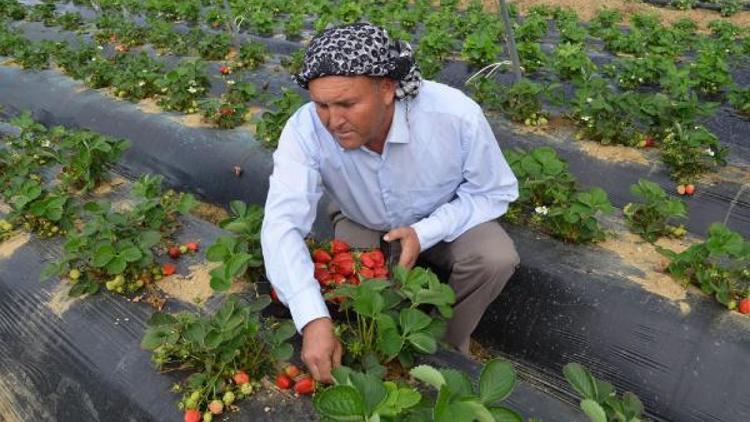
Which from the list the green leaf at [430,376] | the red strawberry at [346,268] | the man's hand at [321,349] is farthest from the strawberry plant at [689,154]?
the green leaf at [430,376]

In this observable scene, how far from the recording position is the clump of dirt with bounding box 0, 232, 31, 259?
321 centimetres

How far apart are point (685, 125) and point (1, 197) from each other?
468cm

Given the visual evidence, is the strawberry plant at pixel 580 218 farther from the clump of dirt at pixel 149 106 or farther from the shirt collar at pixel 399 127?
the clump of dirt at pixel 149 106

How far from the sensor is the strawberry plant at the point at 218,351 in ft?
6.67

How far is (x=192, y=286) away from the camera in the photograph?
2814 mm

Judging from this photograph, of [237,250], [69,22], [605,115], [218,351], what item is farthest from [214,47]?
A: [218,351]

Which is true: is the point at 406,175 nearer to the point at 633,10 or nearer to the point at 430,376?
the point at 430,376

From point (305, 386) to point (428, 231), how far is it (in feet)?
2.90

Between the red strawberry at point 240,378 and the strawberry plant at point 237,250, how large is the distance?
36 cm

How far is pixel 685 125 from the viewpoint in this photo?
3955mm

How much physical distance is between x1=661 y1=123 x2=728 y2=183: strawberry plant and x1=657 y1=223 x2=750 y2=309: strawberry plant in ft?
3.59

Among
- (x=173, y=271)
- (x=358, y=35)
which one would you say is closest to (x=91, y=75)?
(x=173, y=271)

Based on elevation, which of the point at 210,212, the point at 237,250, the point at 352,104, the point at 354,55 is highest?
the point at 354,55

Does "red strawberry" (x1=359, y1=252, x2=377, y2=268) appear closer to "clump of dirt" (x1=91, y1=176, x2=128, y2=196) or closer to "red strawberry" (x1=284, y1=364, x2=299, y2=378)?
"red strawberry" (x1=284, y1=364, x2=299, y2=378)
